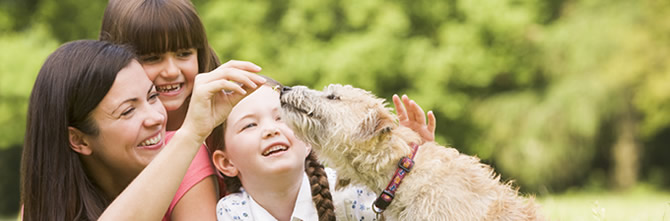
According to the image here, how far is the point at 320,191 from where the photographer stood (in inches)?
118

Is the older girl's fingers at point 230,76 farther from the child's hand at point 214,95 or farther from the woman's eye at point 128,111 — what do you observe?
the woman's eye at point 128,111

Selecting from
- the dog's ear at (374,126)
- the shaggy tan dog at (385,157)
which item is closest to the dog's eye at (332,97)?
the shaggy tan dog at (385,157)

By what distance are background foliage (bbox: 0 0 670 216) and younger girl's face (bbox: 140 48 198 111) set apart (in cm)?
803

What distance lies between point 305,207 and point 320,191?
0.13 m

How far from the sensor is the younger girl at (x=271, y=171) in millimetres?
Answer: 2941

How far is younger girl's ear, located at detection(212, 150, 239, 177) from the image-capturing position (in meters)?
3.19

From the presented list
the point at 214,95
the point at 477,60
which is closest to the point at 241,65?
the point at 214,95

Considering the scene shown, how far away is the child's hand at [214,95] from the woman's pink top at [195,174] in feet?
1.94

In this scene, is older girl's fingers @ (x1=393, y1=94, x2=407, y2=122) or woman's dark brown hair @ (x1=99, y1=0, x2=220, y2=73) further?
woman's dark brown hair @ (x1=99, y1=0, x2=220, y2=73)

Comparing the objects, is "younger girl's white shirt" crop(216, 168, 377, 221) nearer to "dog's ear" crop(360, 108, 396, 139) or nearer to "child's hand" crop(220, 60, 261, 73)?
"dog's ear" crop(360, 108, 396, 139)

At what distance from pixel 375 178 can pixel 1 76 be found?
11908 mm

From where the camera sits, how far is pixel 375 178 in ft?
8.56

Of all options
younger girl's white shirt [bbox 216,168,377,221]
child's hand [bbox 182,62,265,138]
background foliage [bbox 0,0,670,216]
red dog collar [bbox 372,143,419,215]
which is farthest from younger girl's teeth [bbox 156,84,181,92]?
background foliage [bbox 0,0,670,216]

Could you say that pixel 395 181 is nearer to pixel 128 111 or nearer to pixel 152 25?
pixel 128 111
